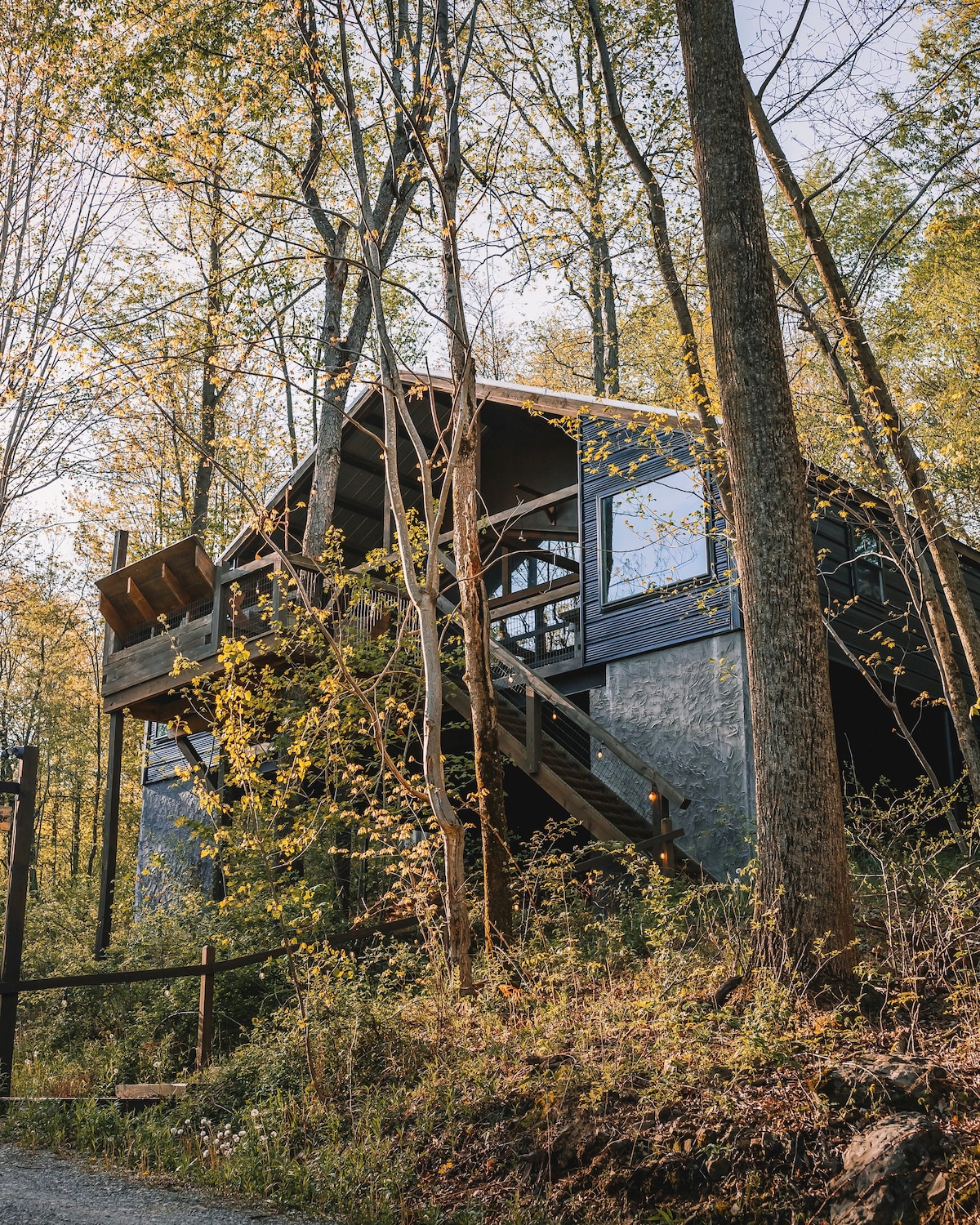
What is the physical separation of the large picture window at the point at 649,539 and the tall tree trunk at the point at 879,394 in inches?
118

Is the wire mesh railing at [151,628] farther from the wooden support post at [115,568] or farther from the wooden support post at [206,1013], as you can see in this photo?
the wooden support post at [206,1013]

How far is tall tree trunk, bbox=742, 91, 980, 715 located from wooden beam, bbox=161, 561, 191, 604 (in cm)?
882

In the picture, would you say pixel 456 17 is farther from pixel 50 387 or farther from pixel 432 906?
pixel 432 906

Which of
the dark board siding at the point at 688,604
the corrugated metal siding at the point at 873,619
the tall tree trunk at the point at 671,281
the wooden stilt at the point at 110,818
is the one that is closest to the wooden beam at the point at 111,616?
the wooden stilt at the point at 110,818

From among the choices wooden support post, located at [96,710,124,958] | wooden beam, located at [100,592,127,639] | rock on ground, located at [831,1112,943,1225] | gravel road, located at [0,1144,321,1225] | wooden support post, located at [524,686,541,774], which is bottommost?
gravel road, located at [0,1144,321,1225]

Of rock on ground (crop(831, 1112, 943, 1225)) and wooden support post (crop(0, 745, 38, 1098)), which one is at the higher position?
wooden support post (crop(0, 745, 38, 1098))

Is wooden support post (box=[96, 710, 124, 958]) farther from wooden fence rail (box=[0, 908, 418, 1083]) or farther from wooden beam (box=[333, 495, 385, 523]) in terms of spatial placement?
wooden fence rail (box=[0, 908, 418, 1083])

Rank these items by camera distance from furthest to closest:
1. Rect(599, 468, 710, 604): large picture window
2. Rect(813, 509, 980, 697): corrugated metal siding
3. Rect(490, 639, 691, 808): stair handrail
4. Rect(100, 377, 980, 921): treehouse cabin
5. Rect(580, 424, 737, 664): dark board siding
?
Rect(813, 509, 980, 697): corrugated metal siding → Rect(599, 468, 710, 604): large picture window → Rect(580, 424, 737, 664): dark board siding → Rect(100, 377, 980, 921): treehouse cabin → Rect(490, 639, 691, 808): stair handrail

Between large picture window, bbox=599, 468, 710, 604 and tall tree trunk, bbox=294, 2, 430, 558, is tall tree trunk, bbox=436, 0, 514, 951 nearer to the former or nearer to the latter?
tall tree trunk, bbox=294, 2, 430, 558

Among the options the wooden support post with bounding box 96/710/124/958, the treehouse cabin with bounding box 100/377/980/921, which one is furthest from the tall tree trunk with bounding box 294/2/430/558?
the wooden support post with bounding box 96/710/124/958

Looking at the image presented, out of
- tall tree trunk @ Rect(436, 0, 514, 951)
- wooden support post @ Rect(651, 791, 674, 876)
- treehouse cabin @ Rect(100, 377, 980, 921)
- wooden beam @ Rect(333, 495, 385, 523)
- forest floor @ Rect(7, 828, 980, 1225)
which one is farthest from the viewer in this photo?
wooden beam @ Rect(333, 495, 385, 523)

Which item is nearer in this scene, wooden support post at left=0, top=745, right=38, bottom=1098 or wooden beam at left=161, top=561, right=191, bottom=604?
wooden support post at left=0, top=745, right=38, bottom=1098

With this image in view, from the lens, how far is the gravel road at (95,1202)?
453cm

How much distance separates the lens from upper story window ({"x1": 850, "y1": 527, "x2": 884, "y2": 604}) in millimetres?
13711
